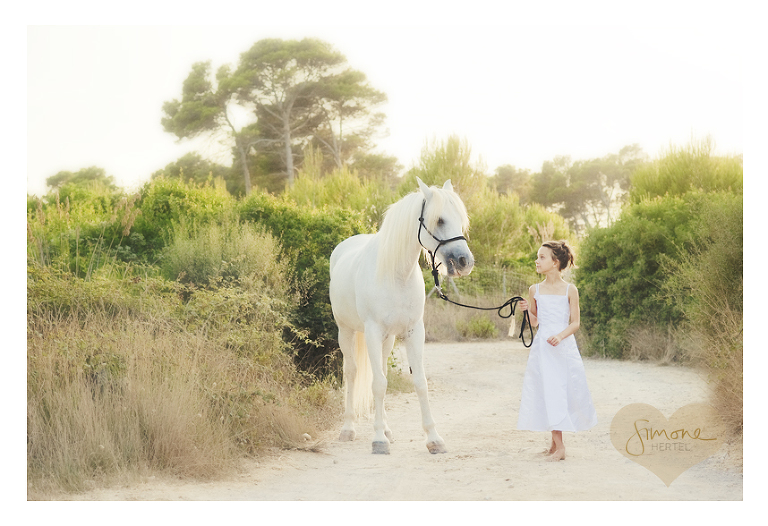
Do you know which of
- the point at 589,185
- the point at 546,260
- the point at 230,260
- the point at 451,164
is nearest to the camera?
the point at 546,260

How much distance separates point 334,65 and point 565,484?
1762cm

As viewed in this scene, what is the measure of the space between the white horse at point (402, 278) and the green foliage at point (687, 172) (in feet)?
36.7

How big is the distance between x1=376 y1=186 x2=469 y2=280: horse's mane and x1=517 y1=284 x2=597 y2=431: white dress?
0.90 metres

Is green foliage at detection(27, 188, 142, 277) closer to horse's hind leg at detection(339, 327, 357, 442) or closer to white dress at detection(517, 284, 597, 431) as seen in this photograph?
horse's hind leg at detection(339, 327, 357, 442)

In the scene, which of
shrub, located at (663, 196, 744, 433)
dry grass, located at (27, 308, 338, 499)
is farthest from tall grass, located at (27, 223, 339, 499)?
shrub, located at (663, 196, 744, 433)

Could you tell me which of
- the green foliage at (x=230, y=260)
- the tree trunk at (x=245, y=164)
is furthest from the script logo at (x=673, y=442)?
the tree trunk at (x=245, y=164)

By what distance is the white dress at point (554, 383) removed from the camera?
4578mm

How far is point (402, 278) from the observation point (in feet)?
16.4

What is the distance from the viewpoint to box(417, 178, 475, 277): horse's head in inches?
172

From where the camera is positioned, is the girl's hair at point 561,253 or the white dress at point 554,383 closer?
the white dress at point 554,383

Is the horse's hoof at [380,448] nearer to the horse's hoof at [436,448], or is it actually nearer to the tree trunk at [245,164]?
the horse's hoof at [436,448]

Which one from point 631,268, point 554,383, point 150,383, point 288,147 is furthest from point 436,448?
point 288,147

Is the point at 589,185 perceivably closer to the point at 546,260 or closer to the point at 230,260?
the point at 230,260

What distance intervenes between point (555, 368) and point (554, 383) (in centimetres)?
11
